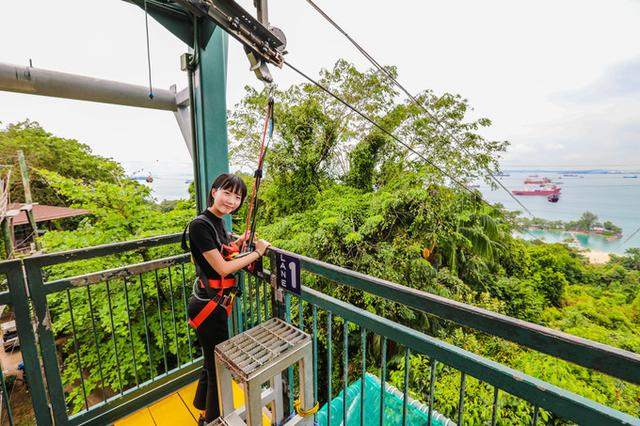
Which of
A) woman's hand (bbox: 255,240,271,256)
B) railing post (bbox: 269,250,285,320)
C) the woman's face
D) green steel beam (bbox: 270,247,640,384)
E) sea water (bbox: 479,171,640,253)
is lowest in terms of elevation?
sea water (bbox: 479,171,640,253)

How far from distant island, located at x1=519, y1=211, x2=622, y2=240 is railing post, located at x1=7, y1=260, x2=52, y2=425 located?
92.0ft

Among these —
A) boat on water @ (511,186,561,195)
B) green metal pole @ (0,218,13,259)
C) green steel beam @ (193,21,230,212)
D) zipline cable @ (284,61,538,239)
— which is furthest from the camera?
boat on water @ (511,186,561,195)

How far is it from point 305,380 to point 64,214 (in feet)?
44.4

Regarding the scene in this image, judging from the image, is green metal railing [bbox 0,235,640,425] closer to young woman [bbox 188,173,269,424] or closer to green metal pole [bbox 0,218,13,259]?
young woman [bbox 188,173,269,424]

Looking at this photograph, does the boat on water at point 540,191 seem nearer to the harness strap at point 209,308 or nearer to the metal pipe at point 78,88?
the metal pipe at point 78,88

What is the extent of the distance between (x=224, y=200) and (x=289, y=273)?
565 mm

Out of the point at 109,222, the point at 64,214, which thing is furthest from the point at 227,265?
the point at 64,214

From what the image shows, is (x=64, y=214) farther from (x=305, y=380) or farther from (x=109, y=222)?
(x=305, y=380)

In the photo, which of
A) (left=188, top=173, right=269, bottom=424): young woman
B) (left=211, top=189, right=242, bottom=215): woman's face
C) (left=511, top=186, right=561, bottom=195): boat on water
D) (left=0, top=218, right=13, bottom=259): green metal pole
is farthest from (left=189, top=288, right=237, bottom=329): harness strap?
(left=511, top=186, right=561, bottom=195): boat on water

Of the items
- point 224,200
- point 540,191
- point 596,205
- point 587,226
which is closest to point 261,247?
point 224,200

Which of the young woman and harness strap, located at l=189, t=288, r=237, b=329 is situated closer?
the young woman

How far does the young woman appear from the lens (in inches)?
55.7

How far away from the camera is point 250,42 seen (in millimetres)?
1451

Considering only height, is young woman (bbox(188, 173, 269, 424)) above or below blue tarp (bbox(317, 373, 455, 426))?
above
